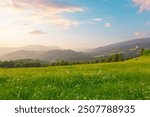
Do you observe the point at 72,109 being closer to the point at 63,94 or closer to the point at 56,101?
the point at 56,101

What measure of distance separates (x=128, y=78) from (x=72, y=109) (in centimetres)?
968

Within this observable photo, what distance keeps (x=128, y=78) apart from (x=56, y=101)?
9.29 meters

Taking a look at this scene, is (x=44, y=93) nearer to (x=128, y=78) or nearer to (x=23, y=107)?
(x=23, y=107)

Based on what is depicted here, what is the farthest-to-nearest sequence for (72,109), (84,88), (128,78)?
(128,78) → (84,88) → (72,109)

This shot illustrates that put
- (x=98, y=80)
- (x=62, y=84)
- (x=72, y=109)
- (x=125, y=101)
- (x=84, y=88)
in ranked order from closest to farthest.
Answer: (x=72, y=109) → (x=125, y=101) → (x=84, y=88) → (x=62, y=84) → (x=98, y=80)

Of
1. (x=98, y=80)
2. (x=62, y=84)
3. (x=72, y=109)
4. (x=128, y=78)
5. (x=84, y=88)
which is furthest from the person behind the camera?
(x=128, y=78)

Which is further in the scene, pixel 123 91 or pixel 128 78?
pixel 128 78

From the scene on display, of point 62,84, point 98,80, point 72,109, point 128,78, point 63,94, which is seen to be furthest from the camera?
point 128,78

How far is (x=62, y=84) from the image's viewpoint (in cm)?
1891

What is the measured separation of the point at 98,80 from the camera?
20.2 meters

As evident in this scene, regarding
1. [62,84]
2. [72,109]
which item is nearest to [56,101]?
[72,109]

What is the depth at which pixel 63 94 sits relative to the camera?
15.6 m

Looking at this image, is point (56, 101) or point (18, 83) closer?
point (56, 101)

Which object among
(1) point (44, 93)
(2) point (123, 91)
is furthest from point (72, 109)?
(2) point (123, 91)
